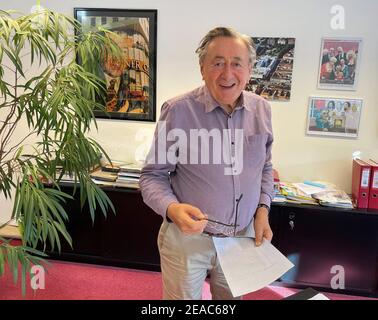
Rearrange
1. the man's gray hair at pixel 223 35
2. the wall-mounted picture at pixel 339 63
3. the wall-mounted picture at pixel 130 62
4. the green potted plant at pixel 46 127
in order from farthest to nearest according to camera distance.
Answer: the wall-mounted picture at pixel 130 62 → the wall-mounted picture at pixel 339 63 → the green potted plant at pixel 46 127 → the man's gray hair at pixel 223 35

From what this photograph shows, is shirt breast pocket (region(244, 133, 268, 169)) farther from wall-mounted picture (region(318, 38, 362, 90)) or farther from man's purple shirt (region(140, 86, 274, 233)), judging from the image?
wall-mounted picture (region(318, 38, 362, 90))

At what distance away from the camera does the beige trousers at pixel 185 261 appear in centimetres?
120

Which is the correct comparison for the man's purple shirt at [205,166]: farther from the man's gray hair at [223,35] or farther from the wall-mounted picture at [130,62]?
the wall-mounted picture at [130,62]

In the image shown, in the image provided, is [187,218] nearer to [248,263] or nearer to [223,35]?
[248,263]

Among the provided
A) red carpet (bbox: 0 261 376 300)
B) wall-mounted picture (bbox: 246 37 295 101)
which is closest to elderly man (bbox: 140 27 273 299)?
red carpet (bbox: 0 261 376 300)

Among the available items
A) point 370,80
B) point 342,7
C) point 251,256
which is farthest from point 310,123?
point 251,256

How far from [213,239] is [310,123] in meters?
1.54

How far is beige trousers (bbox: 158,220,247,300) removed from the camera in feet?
3.94

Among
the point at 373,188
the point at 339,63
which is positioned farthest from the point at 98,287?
the point at 339,63

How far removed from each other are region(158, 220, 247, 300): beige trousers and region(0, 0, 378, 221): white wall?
4.79 feet

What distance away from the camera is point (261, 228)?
48.8 inches

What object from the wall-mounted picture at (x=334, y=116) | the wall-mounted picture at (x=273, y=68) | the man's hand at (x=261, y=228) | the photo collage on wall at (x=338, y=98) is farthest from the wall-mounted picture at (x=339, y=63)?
the man's hand at (x=261, y=228)

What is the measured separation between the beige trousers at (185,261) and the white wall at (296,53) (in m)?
1.46

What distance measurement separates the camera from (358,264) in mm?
2201
